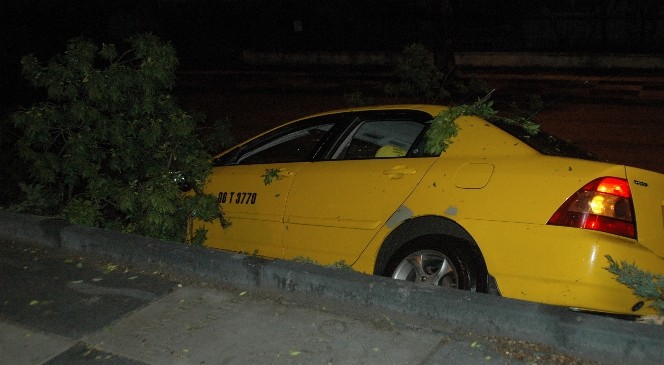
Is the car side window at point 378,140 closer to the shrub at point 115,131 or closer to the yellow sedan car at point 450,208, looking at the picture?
the yellow sedan car at point 450,208

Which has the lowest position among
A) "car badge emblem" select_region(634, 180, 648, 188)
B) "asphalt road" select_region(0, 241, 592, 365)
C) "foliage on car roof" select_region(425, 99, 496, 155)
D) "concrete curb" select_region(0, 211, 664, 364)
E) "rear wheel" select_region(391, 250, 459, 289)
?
"asphalt road" select_region(0, 241, 592, 365)

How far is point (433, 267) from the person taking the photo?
4.41m

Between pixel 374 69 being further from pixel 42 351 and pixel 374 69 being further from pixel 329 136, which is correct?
pixel 42 351

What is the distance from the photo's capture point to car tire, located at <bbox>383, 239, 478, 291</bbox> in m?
4.17

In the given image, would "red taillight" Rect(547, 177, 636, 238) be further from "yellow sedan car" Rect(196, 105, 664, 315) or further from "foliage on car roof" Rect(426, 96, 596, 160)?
"foliage on car roof" Rect(426, 96, 596, 160)

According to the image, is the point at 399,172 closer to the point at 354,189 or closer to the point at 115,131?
the point at 354,189

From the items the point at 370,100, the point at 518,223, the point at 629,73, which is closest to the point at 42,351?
the point at 518,223

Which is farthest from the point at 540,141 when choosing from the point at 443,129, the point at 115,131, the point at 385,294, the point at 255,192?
the point at 115,131

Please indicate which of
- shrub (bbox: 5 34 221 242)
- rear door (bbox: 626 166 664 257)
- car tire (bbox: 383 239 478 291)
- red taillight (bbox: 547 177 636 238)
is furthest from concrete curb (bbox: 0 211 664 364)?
rear door (bbox: 626 166 664 257)

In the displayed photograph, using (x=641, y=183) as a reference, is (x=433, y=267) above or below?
below

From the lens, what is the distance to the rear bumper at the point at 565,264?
3.77 metres

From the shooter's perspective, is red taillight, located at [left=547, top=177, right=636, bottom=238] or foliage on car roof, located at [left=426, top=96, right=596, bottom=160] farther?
foliage on car roof, located at [left=426, top=96, right=596, bottom=160]

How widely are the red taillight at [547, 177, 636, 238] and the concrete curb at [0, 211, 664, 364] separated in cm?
49

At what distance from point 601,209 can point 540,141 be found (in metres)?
0.94
